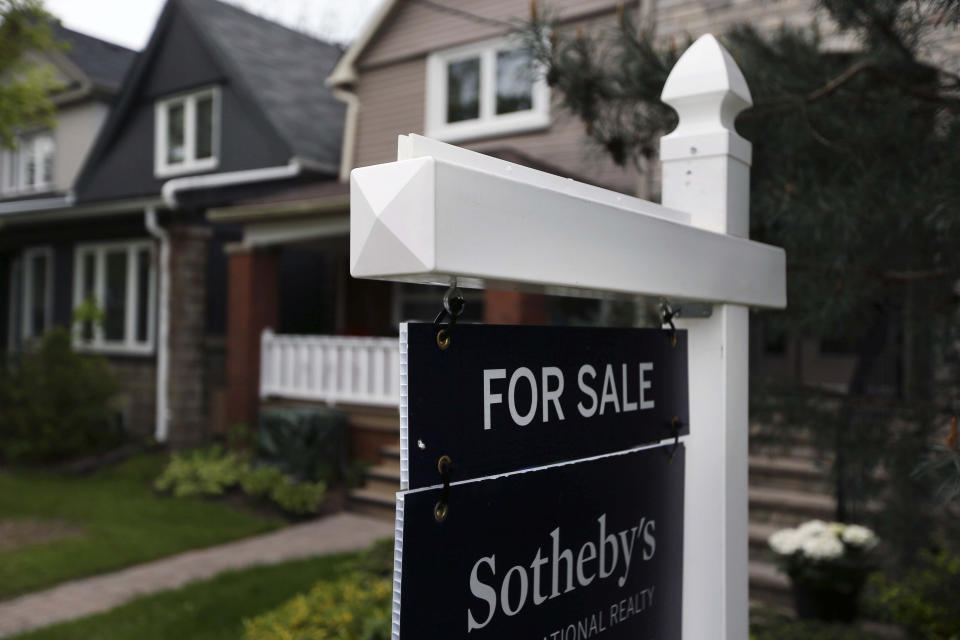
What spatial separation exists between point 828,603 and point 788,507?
1.73m

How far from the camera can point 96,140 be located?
559 inches

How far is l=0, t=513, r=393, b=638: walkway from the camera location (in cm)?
564

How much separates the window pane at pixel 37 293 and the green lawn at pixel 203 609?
10.7 m

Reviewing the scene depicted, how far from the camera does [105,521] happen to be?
8.06 m

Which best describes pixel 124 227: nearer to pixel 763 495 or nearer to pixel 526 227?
pixel 763 495

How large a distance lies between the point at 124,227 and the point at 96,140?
269 centimetres

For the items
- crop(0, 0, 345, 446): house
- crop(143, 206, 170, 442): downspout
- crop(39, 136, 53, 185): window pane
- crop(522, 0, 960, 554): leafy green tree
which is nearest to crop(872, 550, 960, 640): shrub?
crop(522, 0, 960, 554): leafy green tree

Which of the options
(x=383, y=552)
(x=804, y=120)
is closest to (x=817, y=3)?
(x=804, y=120)

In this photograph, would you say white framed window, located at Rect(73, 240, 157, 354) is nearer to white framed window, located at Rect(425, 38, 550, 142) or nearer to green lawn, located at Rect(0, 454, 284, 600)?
green lawn, located at Rect(0, 454, 284, 600)

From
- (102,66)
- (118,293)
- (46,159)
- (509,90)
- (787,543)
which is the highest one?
(102,66)

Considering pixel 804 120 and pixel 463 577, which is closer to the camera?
pixel 463 577

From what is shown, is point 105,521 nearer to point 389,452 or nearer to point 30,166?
point 389,452

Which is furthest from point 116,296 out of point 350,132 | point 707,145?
point 707,145

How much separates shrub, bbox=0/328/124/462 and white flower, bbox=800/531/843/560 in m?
9.26
